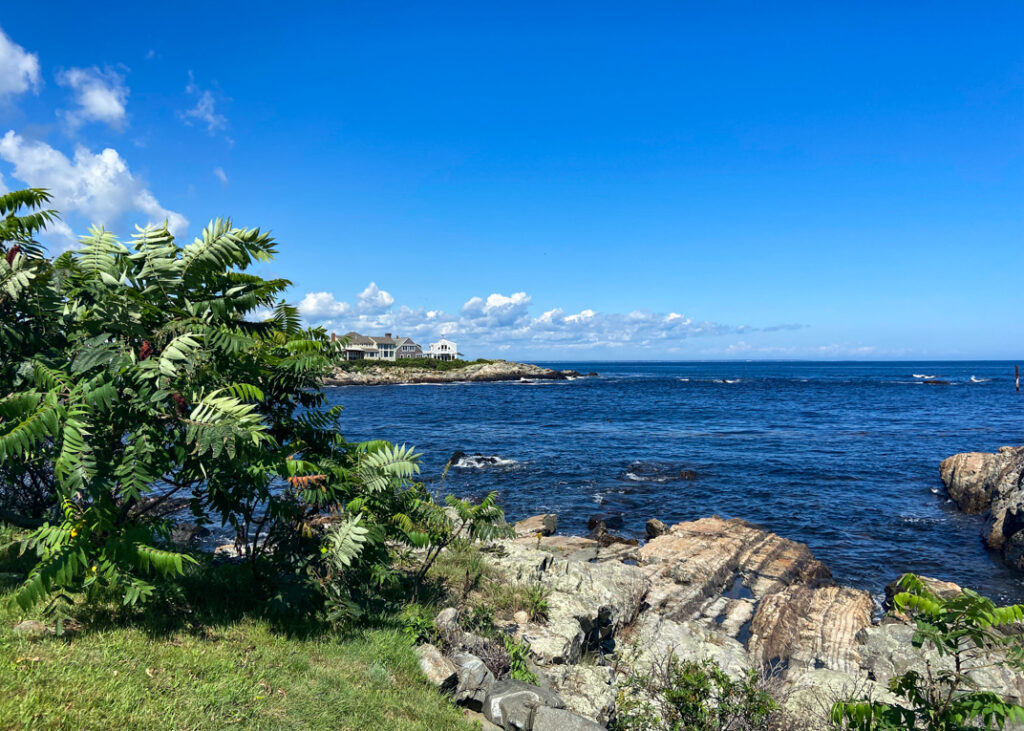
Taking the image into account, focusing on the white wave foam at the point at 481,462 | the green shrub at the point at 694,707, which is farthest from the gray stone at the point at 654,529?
the white wave foam at the point at 481,462

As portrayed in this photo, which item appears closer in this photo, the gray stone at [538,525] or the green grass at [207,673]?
the green grass at [207,673]

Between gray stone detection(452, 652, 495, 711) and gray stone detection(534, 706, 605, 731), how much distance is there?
89 centimetres

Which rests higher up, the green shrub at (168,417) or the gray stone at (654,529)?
the green shrub at (168,417)

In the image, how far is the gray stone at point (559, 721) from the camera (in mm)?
6254

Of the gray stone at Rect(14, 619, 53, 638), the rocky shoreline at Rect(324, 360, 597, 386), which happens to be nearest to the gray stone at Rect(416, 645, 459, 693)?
the gray stone at Rect(14, 619, 53, 638)

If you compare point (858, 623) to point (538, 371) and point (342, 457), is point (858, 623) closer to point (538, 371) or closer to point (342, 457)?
point (342, 457)

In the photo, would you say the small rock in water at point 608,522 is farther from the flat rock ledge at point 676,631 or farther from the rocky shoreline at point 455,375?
the rocky shoreline at point 455,375

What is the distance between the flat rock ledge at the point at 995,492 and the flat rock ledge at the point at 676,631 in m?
6.32

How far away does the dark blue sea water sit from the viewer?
2027 centimetres

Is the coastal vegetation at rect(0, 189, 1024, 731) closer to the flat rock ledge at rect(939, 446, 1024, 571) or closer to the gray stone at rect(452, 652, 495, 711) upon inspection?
the gray stone at rect(452, 652, 495, 711)

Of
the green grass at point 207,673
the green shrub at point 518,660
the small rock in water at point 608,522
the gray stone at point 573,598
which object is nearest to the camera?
the green grass at point 207,673

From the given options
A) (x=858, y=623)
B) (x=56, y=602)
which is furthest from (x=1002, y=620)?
(x=858, y=623)

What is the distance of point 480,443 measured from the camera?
40.2 meters

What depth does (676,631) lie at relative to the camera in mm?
11867
